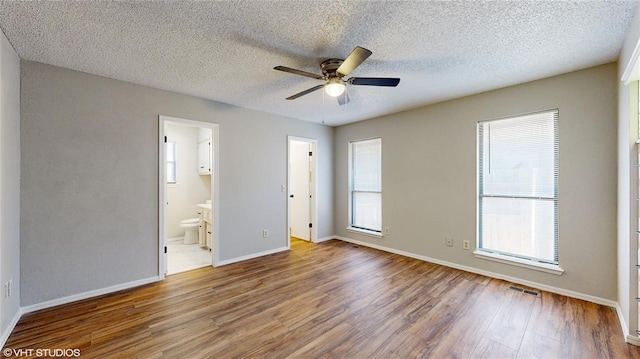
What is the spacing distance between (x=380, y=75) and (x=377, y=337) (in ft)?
8.43

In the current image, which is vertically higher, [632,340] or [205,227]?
[205,227]

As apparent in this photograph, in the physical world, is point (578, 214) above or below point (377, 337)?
above

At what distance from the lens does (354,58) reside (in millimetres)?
1974

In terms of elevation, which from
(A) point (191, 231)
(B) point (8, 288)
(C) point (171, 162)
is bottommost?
(A) point (191, 231)

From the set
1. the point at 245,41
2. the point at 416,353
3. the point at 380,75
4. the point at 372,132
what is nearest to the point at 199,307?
the point at 416,353

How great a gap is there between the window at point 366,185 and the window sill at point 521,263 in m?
1.76

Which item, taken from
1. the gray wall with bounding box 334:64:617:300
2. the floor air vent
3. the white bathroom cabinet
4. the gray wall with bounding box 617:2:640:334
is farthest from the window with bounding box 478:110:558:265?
the white bathroom cabinet

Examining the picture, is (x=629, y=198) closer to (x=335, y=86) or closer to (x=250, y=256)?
(x=335, y=86)

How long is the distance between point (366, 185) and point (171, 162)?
165 inches

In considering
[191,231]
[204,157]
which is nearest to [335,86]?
[204,157]

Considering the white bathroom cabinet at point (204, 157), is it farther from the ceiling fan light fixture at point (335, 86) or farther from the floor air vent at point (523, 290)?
the floor air vent at point (523, 290)

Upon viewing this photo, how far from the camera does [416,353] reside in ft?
6.28

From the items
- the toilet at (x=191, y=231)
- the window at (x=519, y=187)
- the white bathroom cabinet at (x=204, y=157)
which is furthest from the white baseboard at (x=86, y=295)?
the window at (x=519, y=187)

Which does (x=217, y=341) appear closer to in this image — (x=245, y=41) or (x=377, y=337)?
(x=377, y=337)
